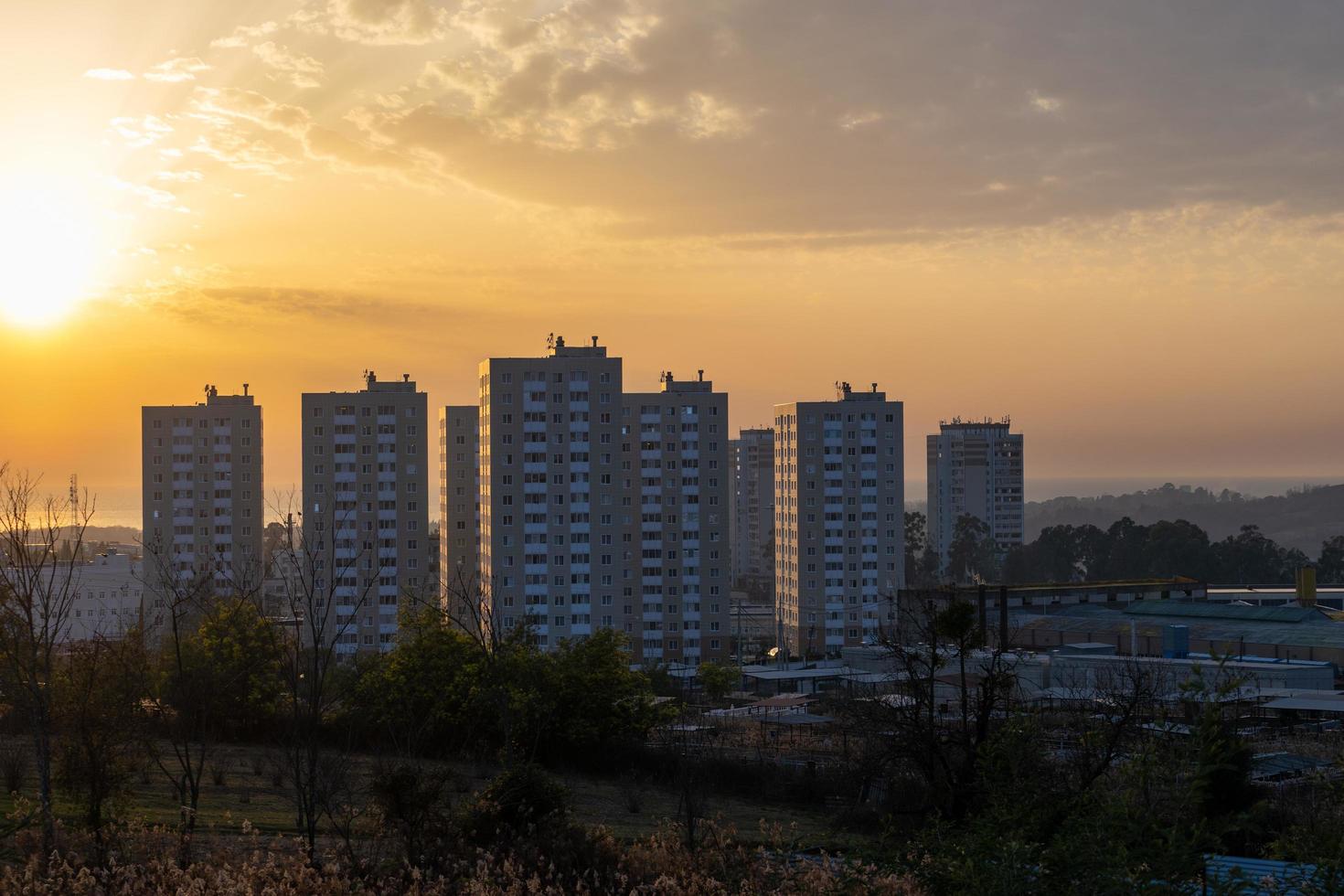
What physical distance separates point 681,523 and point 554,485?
34.6 feet

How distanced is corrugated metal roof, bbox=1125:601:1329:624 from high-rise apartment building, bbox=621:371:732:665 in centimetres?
2116

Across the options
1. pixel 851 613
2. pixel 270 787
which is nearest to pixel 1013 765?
pixel 270 787

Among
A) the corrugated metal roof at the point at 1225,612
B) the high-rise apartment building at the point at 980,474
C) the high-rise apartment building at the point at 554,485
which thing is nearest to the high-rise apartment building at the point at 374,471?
the high-rise apartment building at the point at 554,485

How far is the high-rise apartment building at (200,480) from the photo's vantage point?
73812 millimetres

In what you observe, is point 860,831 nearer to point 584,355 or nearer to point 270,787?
point 270,787

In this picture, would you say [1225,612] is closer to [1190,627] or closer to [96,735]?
[1190,627]

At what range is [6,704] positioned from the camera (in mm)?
21062

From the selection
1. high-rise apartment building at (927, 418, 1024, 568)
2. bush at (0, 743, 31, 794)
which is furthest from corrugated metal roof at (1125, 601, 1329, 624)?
high-rise apartment building at (927, 418, 1024, 568)

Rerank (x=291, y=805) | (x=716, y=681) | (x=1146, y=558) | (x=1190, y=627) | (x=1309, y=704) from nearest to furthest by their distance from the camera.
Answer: (x=291, y=805), (x=1309, y=704), (x=716, y=681), (x=1190, y=627), (x=1146, y=558)

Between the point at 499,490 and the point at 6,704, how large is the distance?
3816 cm

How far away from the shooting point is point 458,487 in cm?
7900

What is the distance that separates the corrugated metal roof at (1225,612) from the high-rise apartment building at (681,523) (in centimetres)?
2116

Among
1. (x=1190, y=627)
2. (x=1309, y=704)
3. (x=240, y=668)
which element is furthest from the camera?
(x=1190, y=627)

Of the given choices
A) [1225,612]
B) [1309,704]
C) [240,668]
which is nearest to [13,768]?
[240,668]
